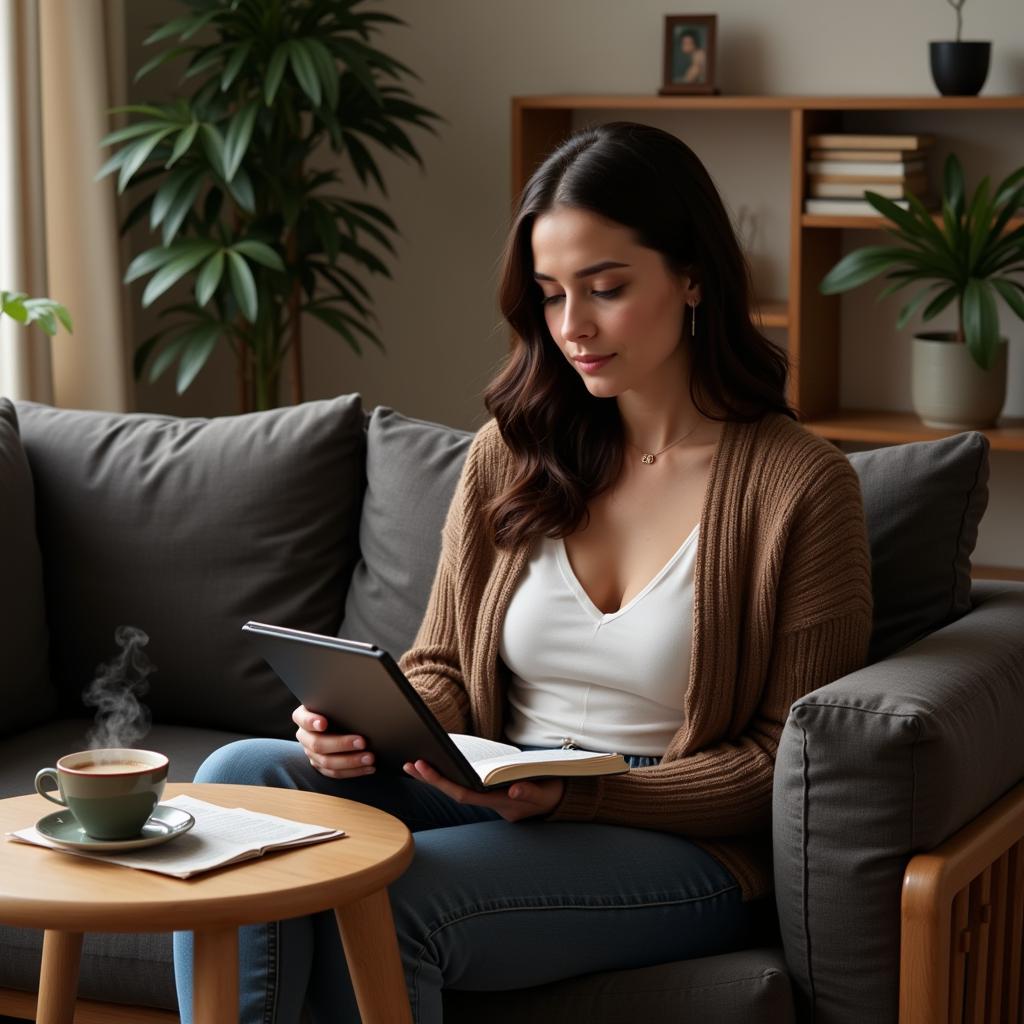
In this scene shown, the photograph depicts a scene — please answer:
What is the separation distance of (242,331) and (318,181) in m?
0.37

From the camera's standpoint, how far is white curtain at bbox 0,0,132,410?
3.33 m

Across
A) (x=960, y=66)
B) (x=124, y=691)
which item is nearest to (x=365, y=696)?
(x=124, y=691)

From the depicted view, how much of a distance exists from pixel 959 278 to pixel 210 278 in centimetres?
150

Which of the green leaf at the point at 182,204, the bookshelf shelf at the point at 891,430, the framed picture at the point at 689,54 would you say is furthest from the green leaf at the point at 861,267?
the green leaf at the point at 182,204

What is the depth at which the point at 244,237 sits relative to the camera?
3.48 meters

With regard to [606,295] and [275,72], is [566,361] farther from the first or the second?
[275,72]

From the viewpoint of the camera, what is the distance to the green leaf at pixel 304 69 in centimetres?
325

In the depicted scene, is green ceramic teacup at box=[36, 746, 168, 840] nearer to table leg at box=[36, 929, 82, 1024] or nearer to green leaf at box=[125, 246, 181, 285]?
table leg at box=[36, 929, 82, 1024]

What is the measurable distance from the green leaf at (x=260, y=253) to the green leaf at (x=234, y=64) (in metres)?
0.31

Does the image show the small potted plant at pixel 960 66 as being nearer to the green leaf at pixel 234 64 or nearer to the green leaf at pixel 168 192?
the green leaf at pixel 234 64

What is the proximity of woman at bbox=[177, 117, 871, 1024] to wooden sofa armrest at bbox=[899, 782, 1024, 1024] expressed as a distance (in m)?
0.20

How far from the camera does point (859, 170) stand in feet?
11.6

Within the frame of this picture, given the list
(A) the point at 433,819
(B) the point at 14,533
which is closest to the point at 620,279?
(A) the point at 433,819

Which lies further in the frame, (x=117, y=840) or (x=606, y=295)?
(x=606, y=295)
